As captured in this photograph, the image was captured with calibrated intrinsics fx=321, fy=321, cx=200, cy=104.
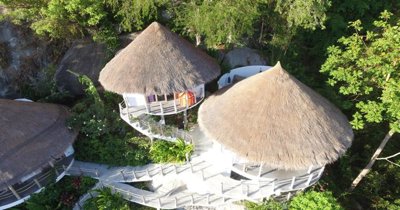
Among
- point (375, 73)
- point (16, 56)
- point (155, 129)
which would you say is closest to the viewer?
Result: point (375, 73)

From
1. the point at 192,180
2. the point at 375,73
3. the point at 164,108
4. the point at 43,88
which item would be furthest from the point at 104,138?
the point at 375,73

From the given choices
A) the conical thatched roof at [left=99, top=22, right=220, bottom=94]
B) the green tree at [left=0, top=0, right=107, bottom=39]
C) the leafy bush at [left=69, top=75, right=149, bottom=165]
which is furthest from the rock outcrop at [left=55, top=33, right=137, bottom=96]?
the conical thatched roof at [left=99, top=22, right=220, bottom=94]

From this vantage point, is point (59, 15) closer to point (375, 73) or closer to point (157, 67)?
point (157, 67)

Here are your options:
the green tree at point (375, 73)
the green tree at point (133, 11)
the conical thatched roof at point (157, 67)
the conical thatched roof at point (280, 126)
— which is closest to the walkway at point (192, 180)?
the conical thatched roof at point (280, 126)

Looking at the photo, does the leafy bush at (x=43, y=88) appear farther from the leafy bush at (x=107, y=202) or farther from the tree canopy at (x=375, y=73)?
the tree canopy at (x=375, y=73)

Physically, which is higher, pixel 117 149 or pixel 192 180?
pixel 117 149

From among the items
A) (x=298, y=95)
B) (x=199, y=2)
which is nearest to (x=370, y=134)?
(x=298, y=95)
